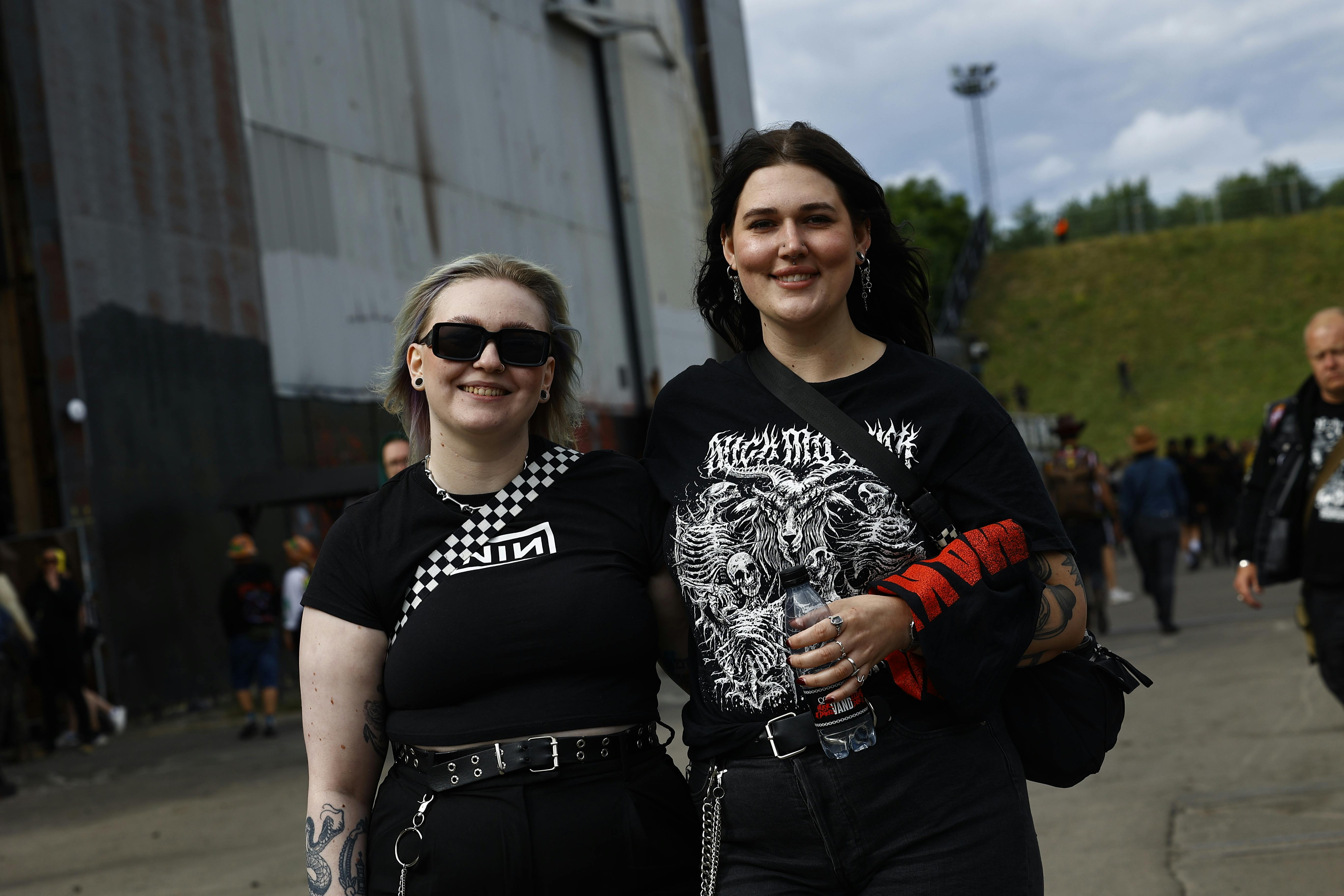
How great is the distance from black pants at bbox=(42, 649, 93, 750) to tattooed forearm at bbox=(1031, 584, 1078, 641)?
474 inches

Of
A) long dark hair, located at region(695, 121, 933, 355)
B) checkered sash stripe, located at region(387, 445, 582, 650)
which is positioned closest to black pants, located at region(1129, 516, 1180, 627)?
long dark hair, located at region(695, 121, 933, 355)

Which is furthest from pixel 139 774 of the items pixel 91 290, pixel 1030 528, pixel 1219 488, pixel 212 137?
pixel 1219 488

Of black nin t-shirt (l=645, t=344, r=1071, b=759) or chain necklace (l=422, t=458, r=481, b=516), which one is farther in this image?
chain necklace (l=422, t=458, r=481, b=516)

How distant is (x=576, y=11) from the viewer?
24.5 meters

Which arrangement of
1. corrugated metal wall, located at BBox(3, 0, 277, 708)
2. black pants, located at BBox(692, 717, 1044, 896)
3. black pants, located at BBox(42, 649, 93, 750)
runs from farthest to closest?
corrugated metal wall, located at BBox(3, 0, 277, 708), black pants, located at BBox(42, 649, 93, 750), black pants, located at BBox(692, 717, 1044, 896)

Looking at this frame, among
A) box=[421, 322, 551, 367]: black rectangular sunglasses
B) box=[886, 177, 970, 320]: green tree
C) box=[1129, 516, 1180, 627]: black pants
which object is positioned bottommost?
box=[1129, 516, 1180, 627]: black pants

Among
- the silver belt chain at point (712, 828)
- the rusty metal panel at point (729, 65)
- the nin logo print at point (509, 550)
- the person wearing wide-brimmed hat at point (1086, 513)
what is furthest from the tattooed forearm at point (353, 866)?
the rusty metal panel at point (729, 65)

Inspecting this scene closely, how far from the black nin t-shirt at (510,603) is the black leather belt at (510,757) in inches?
1.0

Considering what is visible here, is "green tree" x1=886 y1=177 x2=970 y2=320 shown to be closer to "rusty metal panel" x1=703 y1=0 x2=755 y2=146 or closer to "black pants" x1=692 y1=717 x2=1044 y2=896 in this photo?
"rusty metal panel" x1=703 y1=0 x2=755 y2=146

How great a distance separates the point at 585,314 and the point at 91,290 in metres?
10.9

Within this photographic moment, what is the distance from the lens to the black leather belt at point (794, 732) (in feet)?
7.87

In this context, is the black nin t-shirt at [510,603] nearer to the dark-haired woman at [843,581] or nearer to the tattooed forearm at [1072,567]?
the dark-haired woman at [843,581]

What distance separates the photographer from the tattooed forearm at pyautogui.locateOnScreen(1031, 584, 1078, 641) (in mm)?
2463

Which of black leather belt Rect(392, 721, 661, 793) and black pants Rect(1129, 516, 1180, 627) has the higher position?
black leather belt Rect(392, 721, 661, 793)
